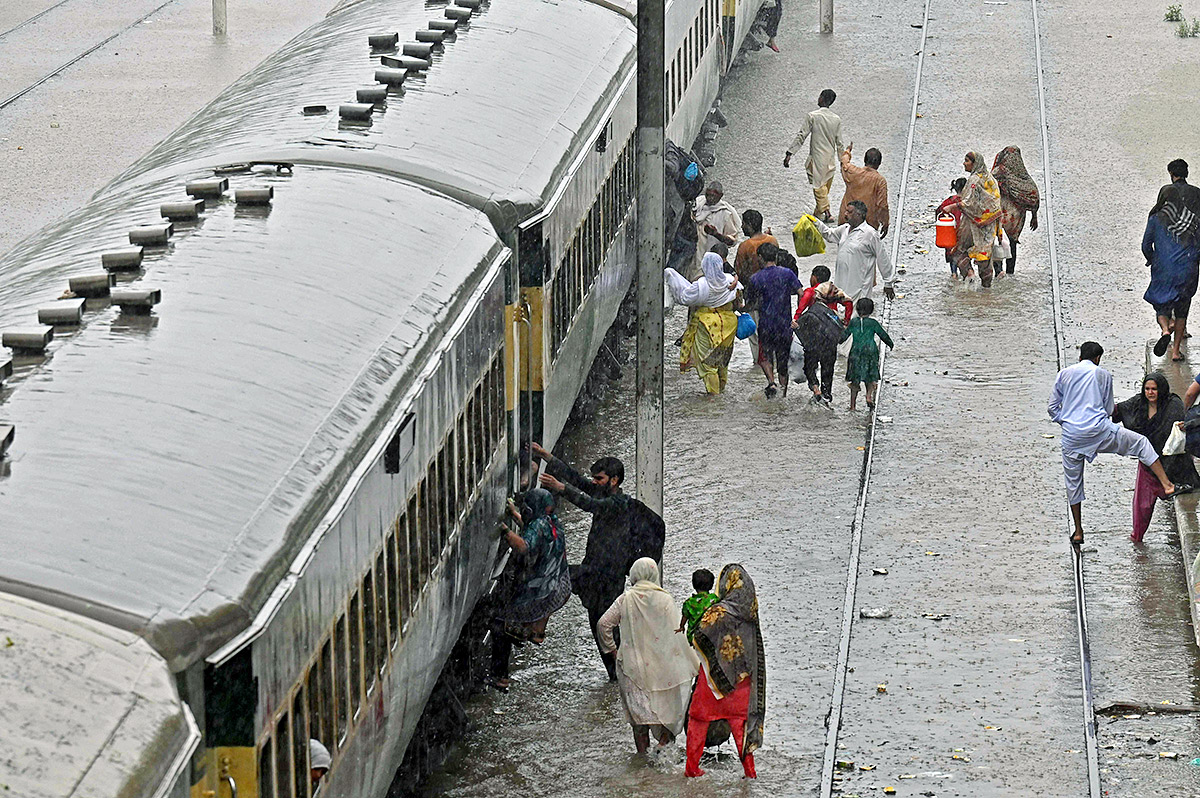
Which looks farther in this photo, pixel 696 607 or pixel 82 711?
pixel 696 607

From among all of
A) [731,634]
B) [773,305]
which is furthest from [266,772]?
[773,305]

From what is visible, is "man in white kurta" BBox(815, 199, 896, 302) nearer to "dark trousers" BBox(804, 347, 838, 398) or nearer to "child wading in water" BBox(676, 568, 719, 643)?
"dark trousers" BBox(804, 347, 838, 398)

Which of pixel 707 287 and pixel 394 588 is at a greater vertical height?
pixel 394 588

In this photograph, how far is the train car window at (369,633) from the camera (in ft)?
→ 23.9

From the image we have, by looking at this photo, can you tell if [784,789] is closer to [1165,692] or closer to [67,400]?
[1165,692]

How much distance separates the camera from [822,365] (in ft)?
49.4

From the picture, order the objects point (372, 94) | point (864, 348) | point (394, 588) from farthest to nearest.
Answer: point (864, 348) → point (372, 94) → point (394, 588)

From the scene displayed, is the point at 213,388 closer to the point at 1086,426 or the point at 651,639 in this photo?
the point at 651,639

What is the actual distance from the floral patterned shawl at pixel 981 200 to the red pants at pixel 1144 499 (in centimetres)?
527

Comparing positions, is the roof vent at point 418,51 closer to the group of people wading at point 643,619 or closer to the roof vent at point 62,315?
the group of people wading at point 643,619

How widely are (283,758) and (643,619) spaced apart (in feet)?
11.1

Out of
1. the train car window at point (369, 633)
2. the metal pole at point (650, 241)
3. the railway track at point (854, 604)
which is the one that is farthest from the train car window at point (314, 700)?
the metal pole at point (650, 241)

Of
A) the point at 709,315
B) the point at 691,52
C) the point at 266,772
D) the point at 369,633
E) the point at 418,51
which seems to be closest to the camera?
the point at 266,772

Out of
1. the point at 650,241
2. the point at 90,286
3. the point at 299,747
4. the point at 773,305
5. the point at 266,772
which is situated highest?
the point at 90,286
